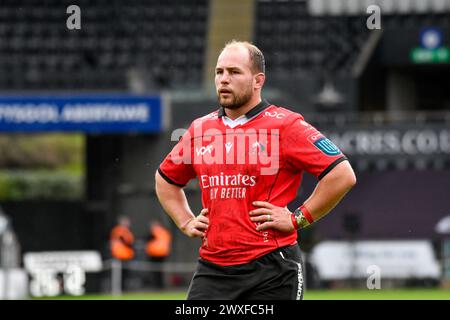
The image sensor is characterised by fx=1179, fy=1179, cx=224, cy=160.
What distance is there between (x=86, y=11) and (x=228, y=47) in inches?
636

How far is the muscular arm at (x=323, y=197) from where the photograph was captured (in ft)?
18.4

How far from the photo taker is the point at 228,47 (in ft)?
18.9

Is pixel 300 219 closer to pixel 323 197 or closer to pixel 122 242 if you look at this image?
pixel 323 197

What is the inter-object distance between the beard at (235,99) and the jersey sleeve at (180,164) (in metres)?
0.32

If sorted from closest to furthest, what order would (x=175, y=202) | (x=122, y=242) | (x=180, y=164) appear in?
(x=180, y=164)
(x=175, y=202)
(x=122, y=242)

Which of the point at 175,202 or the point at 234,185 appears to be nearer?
the point at 234,185

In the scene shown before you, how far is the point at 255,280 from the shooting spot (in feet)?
18.4

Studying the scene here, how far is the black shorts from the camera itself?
221 inches

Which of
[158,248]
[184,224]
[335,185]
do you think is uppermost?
[335,185]

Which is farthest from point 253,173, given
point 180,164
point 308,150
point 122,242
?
point 122,242

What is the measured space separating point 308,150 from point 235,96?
0.44 m

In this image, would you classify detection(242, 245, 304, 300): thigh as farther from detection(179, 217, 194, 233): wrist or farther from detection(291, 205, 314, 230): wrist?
detection(179, 217, 194, 233): wrist
